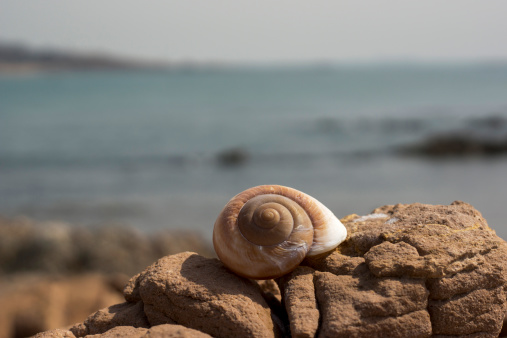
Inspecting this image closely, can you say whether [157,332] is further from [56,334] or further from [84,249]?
[84,249]

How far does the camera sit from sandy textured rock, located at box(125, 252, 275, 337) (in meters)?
2.60

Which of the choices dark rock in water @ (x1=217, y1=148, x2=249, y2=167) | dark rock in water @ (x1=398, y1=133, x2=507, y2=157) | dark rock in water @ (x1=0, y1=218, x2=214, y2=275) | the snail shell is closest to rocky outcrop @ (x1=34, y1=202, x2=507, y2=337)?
the snail shell

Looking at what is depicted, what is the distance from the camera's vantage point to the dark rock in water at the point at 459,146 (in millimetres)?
17484

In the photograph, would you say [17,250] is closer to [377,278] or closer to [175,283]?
[175,283]

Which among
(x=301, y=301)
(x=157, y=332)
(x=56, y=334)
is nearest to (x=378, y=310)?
(x=301, y=301)

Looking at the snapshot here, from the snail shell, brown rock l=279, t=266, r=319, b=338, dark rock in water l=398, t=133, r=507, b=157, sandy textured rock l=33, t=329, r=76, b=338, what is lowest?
dark rock in water l=398, t=133, r=507, b=157

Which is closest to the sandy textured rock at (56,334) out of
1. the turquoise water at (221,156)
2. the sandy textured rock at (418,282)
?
the sandy textured rock at (418,282)

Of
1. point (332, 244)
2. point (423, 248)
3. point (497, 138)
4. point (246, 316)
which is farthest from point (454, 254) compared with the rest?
point (497, 138)

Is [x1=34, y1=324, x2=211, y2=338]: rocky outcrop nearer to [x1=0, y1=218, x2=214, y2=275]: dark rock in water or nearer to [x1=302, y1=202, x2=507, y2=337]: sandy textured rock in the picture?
[x1=302, y1=202, x2=507, y2=337]: sandy textured rock

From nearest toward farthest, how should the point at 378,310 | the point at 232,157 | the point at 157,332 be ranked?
1. the point at 157,332
2. the point at 378,310
3. the point at 232,157

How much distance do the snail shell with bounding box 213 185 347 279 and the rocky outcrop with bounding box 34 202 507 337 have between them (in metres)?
0.13

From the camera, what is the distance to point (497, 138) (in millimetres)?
19031

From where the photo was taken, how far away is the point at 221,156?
64.2 ft

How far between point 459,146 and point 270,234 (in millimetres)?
17050
